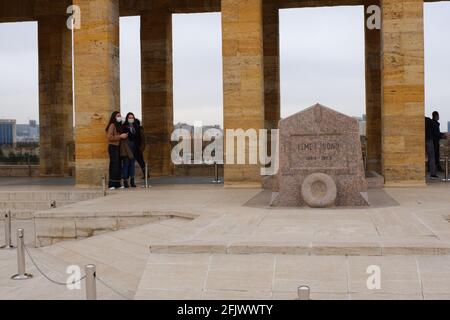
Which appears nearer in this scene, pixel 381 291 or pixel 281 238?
pixel 381 291

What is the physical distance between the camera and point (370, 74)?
24.5 metres

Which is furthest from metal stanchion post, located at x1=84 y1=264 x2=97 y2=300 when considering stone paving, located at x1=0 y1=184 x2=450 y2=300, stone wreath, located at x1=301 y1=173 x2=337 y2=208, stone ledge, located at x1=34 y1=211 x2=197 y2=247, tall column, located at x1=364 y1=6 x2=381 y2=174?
tall column, located at x1=364 y1=6 x2=381 y2=174

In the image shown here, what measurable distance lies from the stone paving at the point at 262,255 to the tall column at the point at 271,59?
43.2ft

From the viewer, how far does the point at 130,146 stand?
18.5 m

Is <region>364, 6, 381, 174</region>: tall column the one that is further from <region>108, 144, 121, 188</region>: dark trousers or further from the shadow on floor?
<region>108, 144, 121, 188</region>: dark trousers

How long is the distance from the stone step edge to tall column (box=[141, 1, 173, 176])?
54.8 ft

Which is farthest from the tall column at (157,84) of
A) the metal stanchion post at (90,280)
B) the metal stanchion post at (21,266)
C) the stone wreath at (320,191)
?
the metal stanchion post at (90,280)

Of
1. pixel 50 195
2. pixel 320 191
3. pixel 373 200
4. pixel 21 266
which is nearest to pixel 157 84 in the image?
pixel 50 195

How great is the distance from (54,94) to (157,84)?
4.55m

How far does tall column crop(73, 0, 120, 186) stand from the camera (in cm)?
1867

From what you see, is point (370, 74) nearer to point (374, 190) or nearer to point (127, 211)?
point (374, 190)

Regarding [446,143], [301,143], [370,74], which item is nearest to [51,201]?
[301,143]

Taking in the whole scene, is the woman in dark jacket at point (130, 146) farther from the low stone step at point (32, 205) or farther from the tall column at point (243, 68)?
the tall column at point (243, 68)
